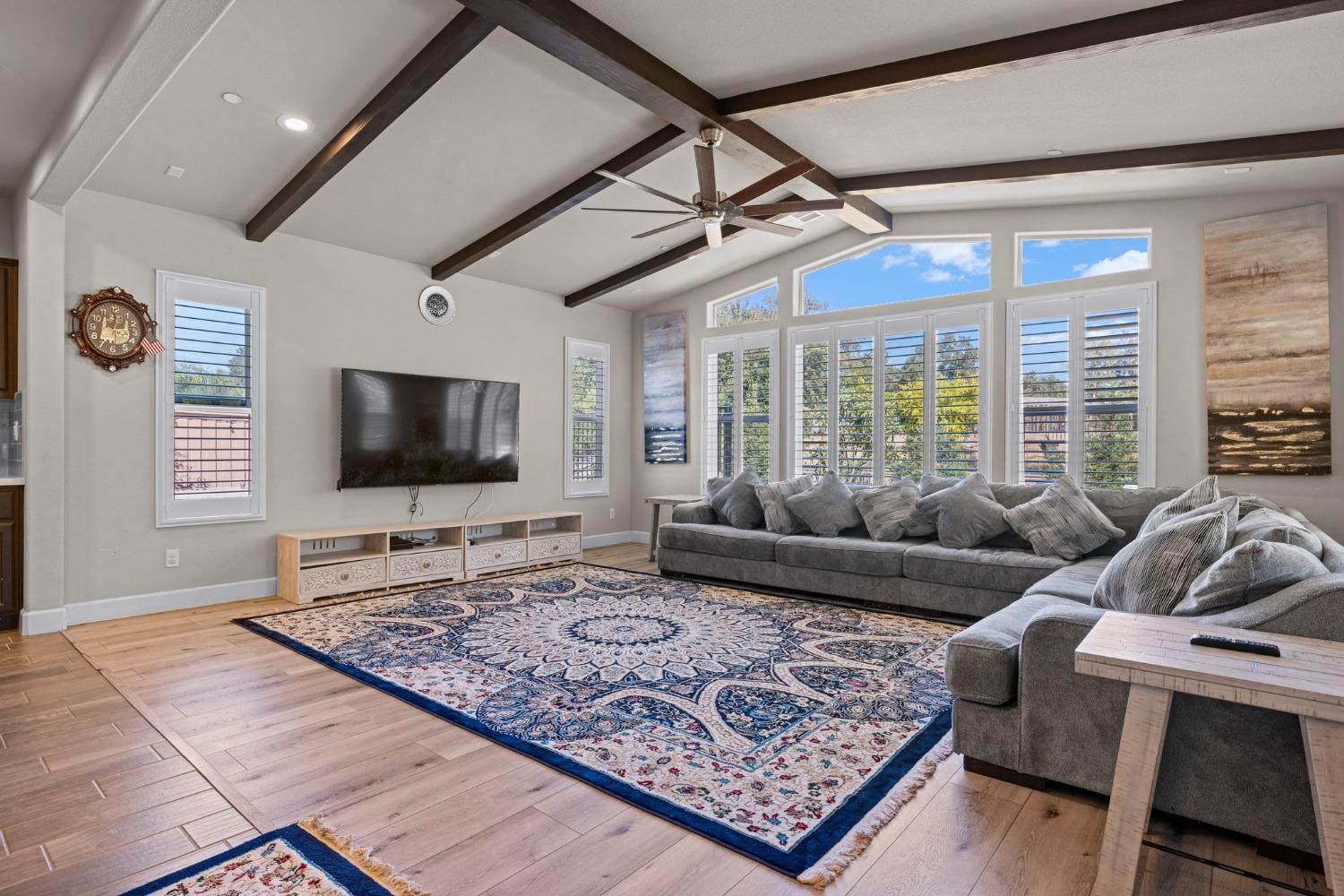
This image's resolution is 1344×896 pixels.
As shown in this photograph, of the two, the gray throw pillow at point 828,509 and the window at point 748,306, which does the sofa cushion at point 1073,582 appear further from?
the window at point 748,306

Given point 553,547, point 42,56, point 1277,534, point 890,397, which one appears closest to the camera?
point 1277,534

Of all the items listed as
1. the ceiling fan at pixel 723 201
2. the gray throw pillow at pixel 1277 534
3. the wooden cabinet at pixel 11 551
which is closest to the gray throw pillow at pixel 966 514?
the gray throw pillow at pixel 1277 534

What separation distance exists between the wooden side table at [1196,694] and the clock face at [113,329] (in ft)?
17.9

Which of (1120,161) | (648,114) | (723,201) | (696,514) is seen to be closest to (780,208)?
(723,201)

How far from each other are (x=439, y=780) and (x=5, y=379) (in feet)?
13.8

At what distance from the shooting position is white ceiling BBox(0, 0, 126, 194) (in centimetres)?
295

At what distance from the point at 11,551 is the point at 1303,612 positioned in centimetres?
614

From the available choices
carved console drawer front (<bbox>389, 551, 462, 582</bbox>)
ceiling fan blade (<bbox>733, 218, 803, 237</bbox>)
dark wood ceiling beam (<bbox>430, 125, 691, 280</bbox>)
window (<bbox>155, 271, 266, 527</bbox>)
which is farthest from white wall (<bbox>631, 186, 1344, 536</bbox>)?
window (<bbox>155, 271, 266, 527</bbox>)

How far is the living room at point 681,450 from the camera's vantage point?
78.2 inches

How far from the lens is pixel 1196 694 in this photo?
153cm

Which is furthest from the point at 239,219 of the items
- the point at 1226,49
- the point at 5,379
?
the point at 1226,49

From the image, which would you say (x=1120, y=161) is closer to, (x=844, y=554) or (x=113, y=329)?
(x=844, y=554)

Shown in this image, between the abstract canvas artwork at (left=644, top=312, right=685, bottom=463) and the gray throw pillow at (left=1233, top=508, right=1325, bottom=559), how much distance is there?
5.52 meters

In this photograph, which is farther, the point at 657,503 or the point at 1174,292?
the point at 657,503
